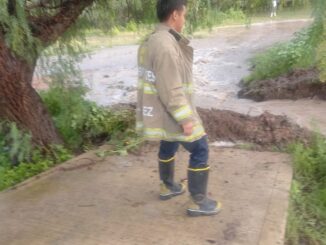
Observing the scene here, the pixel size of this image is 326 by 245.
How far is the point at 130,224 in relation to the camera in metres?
3.64

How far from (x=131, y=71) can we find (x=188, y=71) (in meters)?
7.28

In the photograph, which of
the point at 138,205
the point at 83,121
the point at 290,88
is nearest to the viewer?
the point at 138,205

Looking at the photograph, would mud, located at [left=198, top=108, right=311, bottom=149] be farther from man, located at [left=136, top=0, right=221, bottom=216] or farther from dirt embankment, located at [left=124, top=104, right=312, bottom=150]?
man, located at [left=136, top=0, right=221, bottom=216]

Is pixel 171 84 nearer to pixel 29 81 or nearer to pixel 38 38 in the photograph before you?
pixel 38 38

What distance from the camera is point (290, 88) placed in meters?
7.53

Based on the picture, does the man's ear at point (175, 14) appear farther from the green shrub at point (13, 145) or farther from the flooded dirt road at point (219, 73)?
the green shrub at point (13, 145)

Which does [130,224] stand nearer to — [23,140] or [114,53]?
[23,140]

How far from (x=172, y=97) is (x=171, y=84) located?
0.08 meters

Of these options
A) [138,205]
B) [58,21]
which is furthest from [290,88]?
[138,205]

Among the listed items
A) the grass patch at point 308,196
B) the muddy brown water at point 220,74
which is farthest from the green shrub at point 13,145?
the grass patch at point 308,196

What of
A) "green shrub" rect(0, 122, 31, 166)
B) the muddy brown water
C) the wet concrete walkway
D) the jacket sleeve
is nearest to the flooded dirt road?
the muddy brown water

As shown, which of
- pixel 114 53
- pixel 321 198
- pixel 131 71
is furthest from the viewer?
pixel 114 53

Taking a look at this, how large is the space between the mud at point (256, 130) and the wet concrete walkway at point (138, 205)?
288 mm

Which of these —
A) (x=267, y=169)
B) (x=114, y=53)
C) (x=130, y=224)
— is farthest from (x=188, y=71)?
(x=114, y=53)
